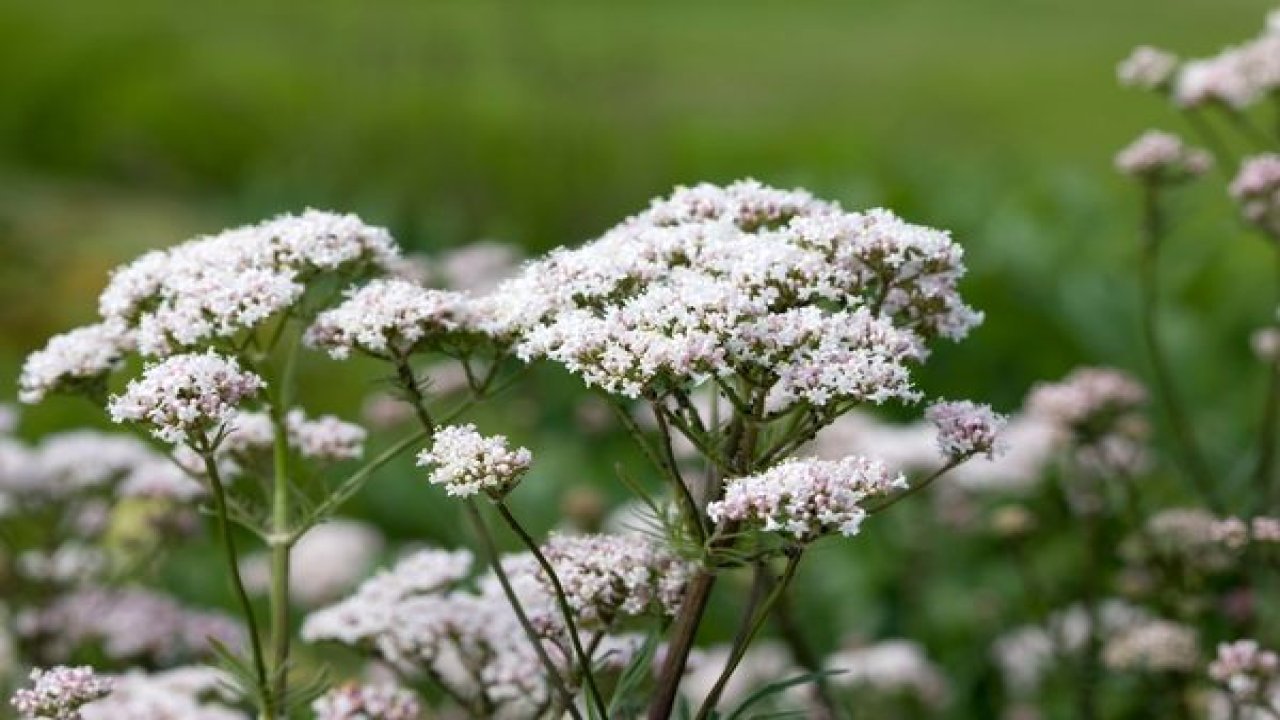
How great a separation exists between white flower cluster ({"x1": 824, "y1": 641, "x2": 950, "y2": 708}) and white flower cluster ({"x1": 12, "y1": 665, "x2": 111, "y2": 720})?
7.41 feet

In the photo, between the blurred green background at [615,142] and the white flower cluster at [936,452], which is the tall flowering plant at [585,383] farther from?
the blurred green background at [615,142]

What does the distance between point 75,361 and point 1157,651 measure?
7.99ft

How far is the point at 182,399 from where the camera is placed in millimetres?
2920

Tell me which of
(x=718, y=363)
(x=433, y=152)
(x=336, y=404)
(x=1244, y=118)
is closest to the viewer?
(x=718, y=363)

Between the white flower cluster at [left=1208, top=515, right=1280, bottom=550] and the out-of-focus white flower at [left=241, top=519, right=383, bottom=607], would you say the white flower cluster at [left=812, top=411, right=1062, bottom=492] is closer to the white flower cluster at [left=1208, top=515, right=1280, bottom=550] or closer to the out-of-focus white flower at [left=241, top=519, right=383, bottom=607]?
the out-of-focus white flower at [left=241, top=519, right=383, bottom=607]

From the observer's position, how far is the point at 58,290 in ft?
38.1

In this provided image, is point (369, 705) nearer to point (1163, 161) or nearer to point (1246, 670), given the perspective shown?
point (1246, 670)

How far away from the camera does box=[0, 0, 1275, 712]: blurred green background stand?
28.2 ft

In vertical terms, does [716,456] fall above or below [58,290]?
below

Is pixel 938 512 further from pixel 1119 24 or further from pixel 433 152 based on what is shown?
pixel 1119 24

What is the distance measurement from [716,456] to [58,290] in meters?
9.37

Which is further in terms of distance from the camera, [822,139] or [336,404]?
[822,139]

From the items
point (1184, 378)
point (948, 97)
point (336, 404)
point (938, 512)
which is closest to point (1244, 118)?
point (938, 512)

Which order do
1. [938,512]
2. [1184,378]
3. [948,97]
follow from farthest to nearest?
1. [948,97]
2. [1184,378]
3. [938,512]
